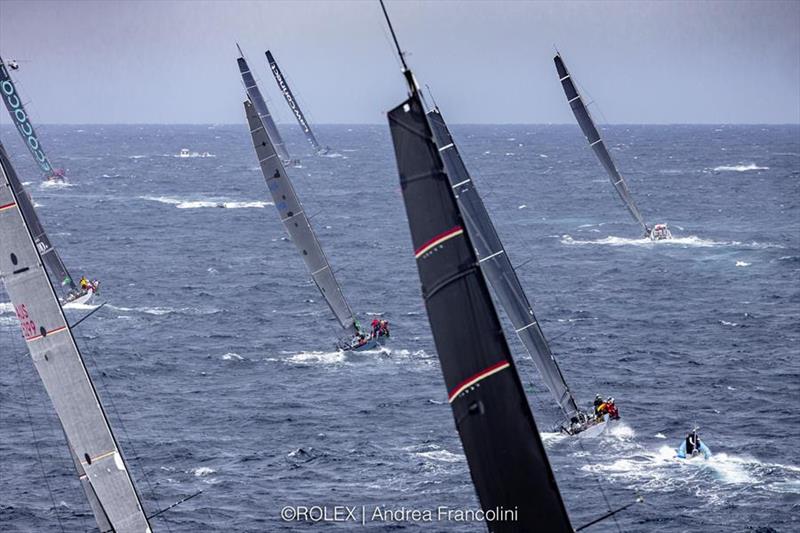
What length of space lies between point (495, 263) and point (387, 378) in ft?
53.4

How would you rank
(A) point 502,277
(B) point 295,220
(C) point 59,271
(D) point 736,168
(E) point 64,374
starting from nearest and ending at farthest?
(E) point 64,374 → (A) point 502,277 → (B) point 295,220 → (C) point 59,271 → (D) point 736,168

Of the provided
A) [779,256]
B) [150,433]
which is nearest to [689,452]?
[150,433]

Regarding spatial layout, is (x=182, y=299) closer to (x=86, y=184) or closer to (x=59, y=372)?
(x=59, y=372)

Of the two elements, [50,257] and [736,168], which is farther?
[736,168]

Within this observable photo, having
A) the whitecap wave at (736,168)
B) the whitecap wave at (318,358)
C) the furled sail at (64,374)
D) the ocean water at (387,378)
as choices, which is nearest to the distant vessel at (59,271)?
the ocean water at (387,378)

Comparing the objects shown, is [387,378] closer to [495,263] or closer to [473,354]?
[495,263]

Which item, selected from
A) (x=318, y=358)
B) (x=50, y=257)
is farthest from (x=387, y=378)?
(x=50, y=257)

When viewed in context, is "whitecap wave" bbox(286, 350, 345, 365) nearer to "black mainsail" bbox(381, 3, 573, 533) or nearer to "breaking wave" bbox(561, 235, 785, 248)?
"black mainsail" bbox(381, 3, 573, 533)

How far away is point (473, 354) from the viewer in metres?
19.1

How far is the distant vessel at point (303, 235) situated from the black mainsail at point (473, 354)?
1654 inches

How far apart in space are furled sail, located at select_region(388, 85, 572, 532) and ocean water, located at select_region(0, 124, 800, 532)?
59.8 feet

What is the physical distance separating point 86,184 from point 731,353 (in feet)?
430

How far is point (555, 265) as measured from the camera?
89938 millimetres

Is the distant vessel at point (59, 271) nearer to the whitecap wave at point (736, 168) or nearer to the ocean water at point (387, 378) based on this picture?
the ocean water at point (387, 378)
